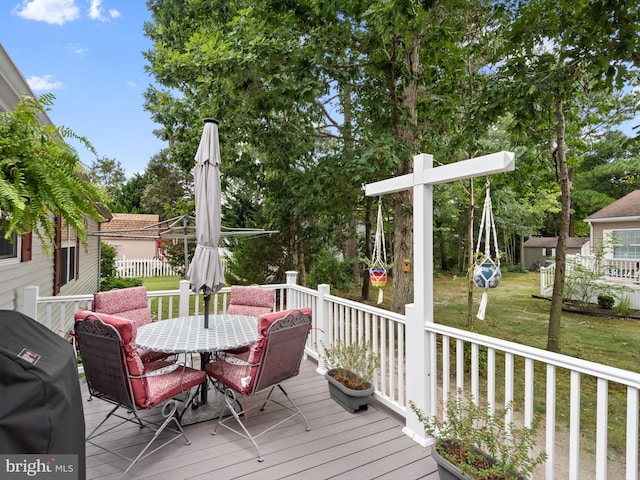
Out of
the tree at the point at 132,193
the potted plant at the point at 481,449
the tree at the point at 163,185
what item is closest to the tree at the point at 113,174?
the tree at the point at 132,193

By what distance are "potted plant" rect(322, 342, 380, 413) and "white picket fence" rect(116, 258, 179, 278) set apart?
49.5 feet

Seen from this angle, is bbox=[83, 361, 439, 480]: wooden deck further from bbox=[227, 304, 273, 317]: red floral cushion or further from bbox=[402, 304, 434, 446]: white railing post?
bbox=[227, 304, 273, 317]: red floral cushion

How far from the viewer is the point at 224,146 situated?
24.8 ft

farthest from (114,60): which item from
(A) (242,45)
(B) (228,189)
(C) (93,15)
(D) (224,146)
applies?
(A) (242,45)

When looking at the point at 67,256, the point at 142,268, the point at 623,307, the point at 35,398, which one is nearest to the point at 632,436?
the point at 35,398

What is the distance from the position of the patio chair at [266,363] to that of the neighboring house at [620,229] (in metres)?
14.1

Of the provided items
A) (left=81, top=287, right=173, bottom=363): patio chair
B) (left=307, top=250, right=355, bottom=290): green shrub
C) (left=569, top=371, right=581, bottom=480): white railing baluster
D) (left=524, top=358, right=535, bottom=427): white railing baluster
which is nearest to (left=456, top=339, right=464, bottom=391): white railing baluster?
(left=524, top=358, right=535, bottom=427): white railing baluster

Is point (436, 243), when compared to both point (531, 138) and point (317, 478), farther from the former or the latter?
point (317, 478)

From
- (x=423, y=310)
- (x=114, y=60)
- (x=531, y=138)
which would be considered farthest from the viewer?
(x=114, y=60)

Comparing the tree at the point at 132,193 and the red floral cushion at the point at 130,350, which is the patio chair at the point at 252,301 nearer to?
the red floral cushion at the point at 130,350

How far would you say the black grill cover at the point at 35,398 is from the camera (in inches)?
43.6

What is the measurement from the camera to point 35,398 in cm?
116

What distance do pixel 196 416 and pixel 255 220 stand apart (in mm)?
6624

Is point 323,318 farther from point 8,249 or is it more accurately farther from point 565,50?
point 565,50
